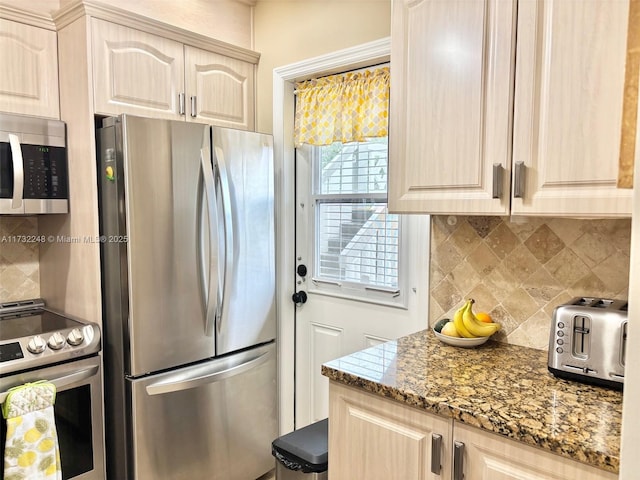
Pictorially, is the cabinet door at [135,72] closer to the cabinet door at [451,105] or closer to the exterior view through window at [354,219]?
the exterior view through window at [354,219]

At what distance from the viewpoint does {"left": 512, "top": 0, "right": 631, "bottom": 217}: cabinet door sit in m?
1.24

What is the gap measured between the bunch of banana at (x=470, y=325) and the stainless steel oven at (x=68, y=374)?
1.45 m

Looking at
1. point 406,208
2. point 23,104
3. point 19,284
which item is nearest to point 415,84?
point 406,208

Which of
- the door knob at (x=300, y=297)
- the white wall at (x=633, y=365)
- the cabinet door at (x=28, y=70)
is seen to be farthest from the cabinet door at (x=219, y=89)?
the white wall at (x=633, y=365)

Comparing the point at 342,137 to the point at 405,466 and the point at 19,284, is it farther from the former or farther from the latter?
the point at 19,284

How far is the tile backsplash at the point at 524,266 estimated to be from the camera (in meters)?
1.55

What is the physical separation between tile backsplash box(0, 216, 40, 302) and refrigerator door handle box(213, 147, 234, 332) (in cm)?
95

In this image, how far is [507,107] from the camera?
1424 mm

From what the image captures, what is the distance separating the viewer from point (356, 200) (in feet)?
7.84

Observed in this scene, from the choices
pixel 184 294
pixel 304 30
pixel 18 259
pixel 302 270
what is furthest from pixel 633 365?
pixel 18 259

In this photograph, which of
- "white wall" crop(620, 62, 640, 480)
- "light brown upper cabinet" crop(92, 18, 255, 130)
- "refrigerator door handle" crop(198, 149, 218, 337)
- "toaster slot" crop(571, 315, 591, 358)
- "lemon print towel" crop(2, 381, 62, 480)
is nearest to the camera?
"white wall" crop(620, 62, 640, 480)

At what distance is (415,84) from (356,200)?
2.78 ft

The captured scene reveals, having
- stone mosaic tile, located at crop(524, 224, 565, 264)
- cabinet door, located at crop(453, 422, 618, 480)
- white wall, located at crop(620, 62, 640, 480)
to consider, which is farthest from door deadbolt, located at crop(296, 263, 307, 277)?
white wall, located at crop(620, 62, 640, 480)

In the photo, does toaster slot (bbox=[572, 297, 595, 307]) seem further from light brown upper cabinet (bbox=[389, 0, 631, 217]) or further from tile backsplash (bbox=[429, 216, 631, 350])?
light brown upper cabinet (bbox=[389, 0, 631, 217])
